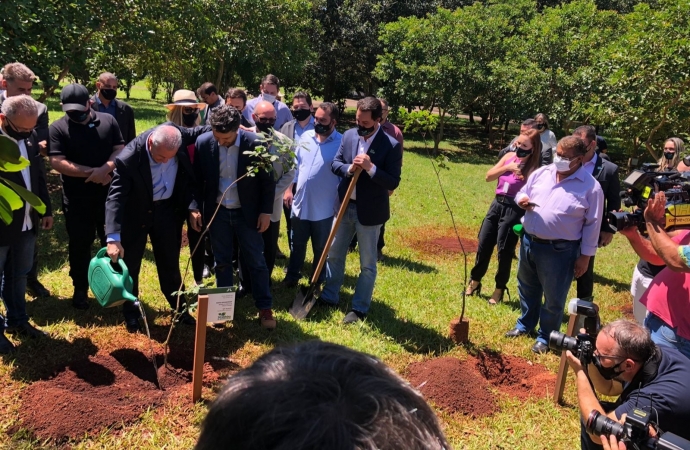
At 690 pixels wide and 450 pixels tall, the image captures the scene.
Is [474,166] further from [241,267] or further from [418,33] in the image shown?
[241,267]

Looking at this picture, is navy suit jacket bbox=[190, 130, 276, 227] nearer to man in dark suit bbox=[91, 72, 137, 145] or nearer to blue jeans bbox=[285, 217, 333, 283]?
blue jeans bbox=[285, 217, 333, 283]

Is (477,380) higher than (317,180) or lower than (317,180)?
lower

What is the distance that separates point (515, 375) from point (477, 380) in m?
0.52

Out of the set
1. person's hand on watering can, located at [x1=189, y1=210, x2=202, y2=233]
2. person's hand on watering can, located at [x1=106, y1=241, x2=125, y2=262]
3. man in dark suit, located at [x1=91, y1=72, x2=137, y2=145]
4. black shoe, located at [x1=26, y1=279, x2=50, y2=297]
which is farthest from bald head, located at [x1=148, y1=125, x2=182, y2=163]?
man in dark suit, located at [x1=91, y1=72, x2=137, y2=145]

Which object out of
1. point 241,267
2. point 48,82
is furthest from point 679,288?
point 48,82

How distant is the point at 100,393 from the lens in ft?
11.8

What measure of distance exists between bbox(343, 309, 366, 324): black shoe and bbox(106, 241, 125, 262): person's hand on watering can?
7.01ft

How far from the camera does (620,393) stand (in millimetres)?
2834

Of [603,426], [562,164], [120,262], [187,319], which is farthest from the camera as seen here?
[187,319]

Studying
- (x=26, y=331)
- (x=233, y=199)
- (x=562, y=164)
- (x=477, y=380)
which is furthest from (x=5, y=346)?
(x=562, y=164)

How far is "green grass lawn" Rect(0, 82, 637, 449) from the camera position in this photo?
137 inches

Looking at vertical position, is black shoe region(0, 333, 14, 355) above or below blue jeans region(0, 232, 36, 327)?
below

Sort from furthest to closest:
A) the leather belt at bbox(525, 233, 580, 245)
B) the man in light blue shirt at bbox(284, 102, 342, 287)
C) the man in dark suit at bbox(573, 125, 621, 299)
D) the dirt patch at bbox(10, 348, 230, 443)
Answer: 1. the man in dark suit at bbox(573, 125, 621, 299)
2. the man in light blue shirt at bbox(284, 102, 342, 287)
3. the leather belt at bbox(525, 233, 580, 245)
4. the dirt patch at bbox(10, 348, 230, 443)

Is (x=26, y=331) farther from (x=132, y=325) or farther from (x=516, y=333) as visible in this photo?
(x=516, y=333)
